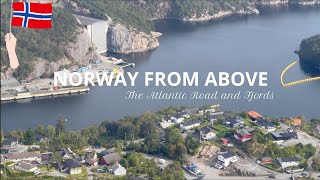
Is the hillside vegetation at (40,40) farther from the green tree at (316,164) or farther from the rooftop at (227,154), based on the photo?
the green tree at (316,164)

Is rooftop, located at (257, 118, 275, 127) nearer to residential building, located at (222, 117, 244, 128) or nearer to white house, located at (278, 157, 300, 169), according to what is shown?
residential building, located at (222, 117, 244, 128)

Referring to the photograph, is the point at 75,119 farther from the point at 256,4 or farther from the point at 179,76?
the point at 256,4

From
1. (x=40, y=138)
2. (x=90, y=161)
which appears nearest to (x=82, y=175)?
(x=90, y=161)

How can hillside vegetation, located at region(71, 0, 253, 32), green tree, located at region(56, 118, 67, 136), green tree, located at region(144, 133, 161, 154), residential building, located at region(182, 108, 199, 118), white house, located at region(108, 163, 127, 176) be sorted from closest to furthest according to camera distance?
1. white house, located at region(108, 163, 127, 176)
2. green tree, located at region(144, 133, 161, 154)
3. green tree, located at region(56, 118, 67, 136)
4. residential building, located at region(182, 108, 199, 118)
5. hillside vegetation, located at region(71, 0, 253, 32)

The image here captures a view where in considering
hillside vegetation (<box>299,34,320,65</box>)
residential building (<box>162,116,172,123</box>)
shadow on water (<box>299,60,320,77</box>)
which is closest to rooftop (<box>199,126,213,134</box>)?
residential building (<box>162,116,172,123</box>)

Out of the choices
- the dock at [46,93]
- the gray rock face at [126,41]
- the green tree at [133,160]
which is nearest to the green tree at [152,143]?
the green tree at [133,160]

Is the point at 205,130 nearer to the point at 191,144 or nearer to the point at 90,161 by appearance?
the point at 191,144
